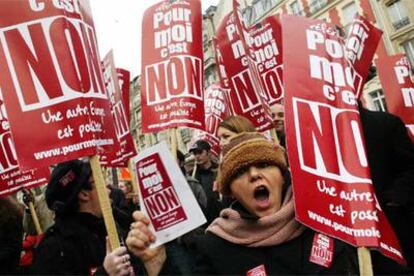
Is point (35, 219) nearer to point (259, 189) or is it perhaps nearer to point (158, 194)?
point (158, 194)

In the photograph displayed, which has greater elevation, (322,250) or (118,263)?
(118,263)

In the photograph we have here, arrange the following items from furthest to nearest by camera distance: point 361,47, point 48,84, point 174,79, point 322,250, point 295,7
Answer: point 295,7 → point 174,79 → point 361,47 → point 48,84 → point 322,250

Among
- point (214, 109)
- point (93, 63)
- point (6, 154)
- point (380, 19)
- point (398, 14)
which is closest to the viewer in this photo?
point (93, 63)

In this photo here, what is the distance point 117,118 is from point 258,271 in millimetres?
3568

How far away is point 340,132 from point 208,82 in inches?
1273

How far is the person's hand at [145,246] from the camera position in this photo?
1628 millimetres

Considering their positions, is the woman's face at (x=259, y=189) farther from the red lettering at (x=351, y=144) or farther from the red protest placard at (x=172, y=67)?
the red protest placard at (x=172, y=67)

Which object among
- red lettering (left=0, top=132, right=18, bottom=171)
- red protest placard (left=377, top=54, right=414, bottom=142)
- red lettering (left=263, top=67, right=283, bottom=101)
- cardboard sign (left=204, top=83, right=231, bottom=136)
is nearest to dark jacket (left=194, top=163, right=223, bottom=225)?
red lettering (left=263, top=67, right=283, bottom=101)

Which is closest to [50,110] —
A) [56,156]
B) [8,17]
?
[56,156]

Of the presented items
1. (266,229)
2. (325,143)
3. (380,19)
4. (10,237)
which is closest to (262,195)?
(266,229)

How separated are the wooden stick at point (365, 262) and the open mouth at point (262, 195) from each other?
1.49ft

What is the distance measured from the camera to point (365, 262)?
1461mm

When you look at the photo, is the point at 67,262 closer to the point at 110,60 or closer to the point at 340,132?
the point at 340,132

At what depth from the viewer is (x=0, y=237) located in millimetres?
3002
